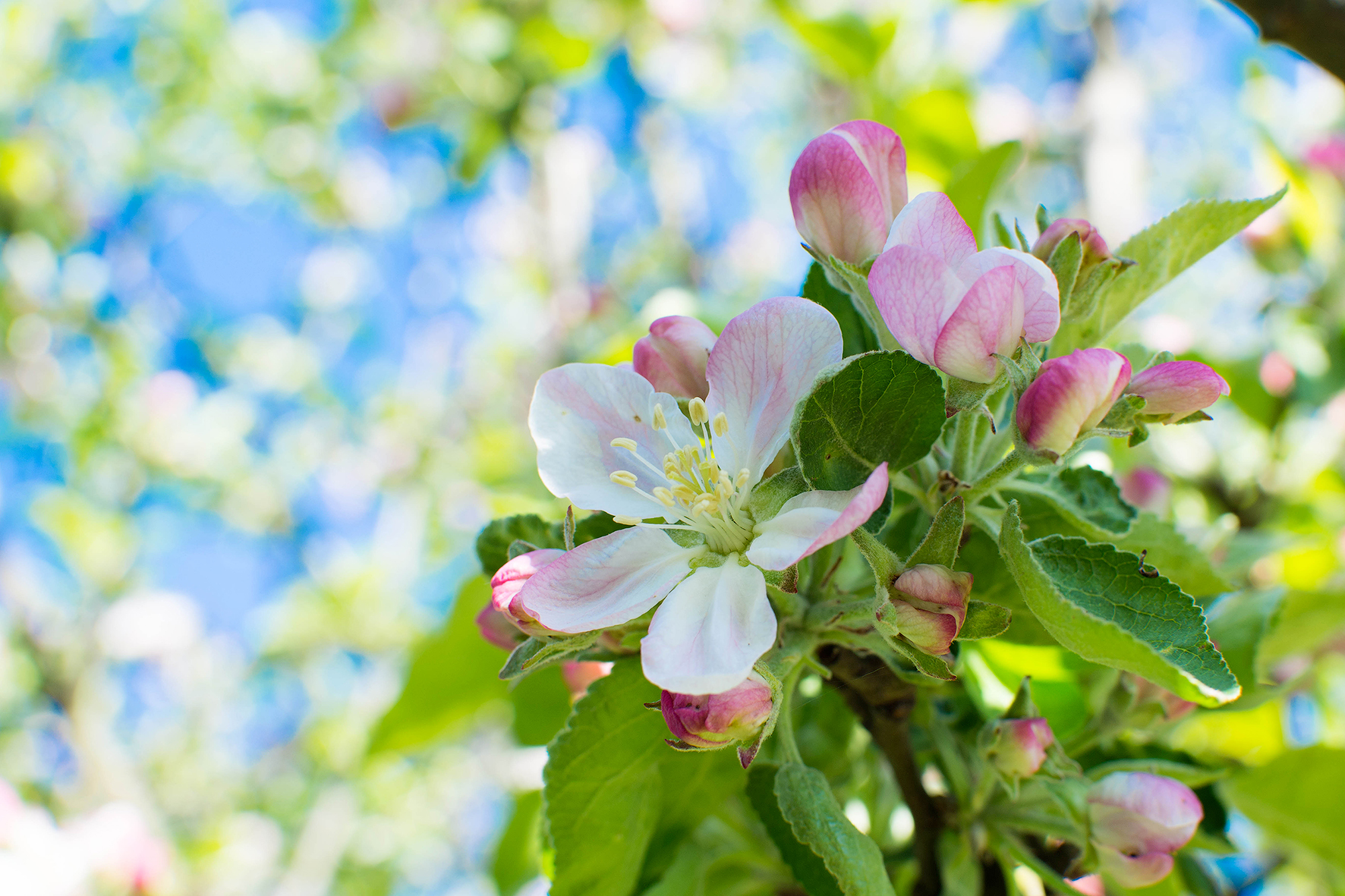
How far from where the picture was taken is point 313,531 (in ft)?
14.6

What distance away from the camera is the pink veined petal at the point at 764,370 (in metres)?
0.51

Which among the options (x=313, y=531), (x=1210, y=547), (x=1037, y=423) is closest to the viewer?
(x=1037, y=423)

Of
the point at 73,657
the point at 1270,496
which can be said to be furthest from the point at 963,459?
the point at 73,657

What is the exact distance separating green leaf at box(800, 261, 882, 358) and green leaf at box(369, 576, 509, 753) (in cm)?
48

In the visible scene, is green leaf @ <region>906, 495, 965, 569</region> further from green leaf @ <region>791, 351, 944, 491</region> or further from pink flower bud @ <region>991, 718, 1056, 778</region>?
pink flower bud @ <region>991, 718, 1056, 778</region>

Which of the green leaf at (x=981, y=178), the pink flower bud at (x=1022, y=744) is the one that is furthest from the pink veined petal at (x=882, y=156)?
the pink flower bud at (x=1022, y=744)

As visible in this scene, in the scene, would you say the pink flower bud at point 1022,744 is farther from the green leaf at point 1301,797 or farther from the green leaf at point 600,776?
the green leaf at point 1301,797

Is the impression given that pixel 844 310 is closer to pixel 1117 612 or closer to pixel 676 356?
pixel 676 356

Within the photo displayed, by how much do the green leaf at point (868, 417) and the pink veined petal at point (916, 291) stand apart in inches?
0.7

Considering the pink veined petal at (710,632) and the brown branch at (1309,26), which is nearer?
the pink veined petal at (710,632)

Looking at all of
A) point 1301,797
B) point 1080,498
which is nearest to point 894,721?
point 1080,498

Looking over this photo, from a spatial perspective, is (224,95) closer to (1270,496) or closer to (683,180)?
(683,180)

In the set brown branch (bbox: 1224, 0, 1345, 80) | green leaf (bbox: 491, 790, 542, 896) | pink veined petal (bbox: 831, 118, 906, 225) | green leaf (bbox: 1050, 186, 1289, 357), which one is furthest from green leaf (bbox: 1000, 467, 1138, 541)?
green leaf (bbox: 491, 790, 542, 896)

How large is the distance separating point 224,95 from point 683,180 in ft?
6.42
